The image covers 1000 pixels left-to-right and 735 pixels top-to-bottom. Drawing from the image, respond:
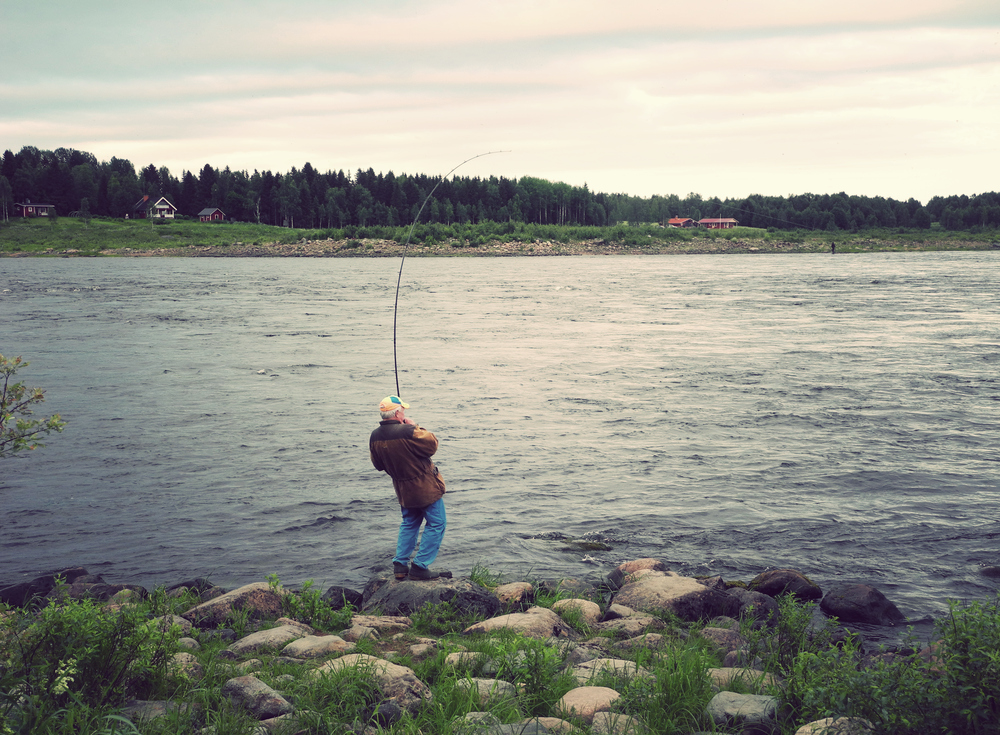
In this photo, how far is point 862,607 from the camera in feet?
21.3

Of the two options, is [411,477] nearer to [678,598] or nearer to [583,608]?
[583,608]

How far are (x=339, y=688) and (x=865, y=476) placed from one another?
8.36 m

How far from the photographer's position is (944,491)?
973 cm

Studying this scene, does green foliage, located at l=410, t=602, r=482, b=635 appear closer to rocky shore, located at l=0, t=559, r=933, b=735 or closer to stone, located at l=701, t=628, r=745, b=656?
rocky shore, located at l=0, t=559, r=933, b=735

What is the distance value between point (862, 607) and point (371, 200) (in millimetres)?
116491

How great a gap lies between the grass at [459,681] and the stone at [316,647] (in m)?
0.11

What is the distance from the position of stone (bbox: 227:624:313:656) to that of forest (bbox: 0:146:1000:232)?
100 meters

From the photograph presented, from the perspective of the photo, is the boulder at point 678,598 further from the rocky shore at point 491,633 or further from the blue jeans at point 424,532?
the blue jeans at point 424,532

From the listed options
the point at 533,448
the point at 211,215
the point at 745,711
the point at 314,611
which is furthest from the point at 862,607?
the point at 211,215

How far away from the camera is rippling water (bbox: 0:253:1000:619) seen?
812 centimetres

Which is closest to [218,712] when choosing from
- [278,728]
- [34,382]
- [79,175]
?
[278,728]

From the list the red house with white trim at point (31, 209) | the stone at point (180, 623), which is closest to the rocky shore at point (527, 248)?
the red house with white trim at point (31, 209)

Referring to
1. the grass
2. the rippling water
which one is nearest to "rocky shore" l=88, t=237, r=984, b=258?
the rippling water

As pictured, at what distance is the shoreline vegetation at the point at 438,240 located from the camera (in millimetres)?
88312
